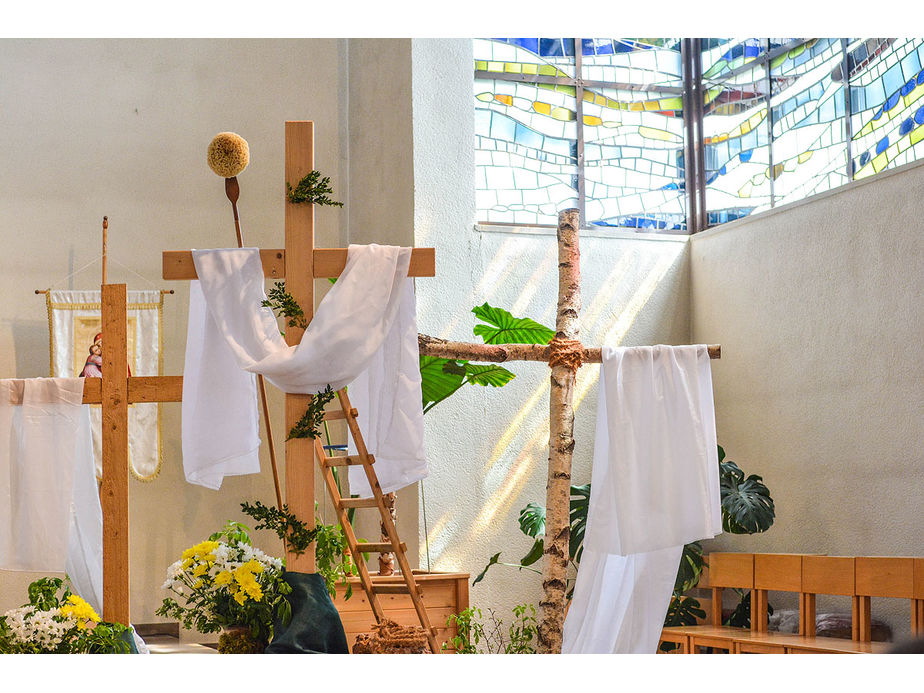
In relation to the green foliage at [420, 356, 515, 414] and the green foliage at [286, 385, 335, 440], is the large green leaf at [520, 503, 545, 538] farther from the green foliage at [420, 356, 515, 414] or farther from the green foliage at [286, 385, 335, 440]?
the green foliage at [286, 385, 335, 440]

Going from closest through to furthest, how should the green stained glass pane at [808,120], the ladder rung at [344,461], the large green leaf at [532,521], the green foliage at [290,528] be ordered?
the green foliage at [290,528] → the ladder rung at [344,461] → the large green leaf at [532,521] → the green stained glass pane at [808,120]

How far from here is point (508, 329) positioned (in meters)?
5.52

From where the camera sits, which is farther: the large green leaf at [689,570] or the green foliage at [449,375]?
the large green leaf at [689,570]

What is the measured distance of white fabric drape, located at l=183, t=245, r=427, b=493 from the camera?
12.1 ft

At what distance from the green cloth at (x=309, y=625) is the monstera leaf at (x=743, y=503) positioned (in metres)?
2.74

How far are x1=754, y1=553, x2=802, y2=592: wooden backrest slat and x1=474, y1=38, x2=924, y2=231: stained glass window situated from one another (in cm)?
211

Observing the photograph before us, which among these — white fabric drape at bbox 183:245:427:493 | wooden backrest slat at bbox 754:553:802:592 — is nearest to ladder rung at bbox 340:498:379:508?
white fabric drape at bbox 183:245:427:493

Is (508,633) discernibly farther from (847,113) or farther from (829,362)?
(847,113)

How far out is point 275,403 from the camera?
22.8ft

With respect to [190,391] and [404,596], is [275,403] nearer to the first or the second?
[404,596]

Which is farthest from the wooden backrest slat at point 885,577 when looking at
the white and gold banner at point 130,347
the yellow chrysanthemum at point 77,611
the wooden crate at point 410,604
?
the white and gold banner at point 130,347

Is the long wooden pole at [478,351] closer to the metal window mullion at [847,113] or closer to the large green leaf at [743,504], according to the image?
the large green leaf at [743,504]

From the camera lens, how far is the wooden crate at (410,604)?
5082mm
